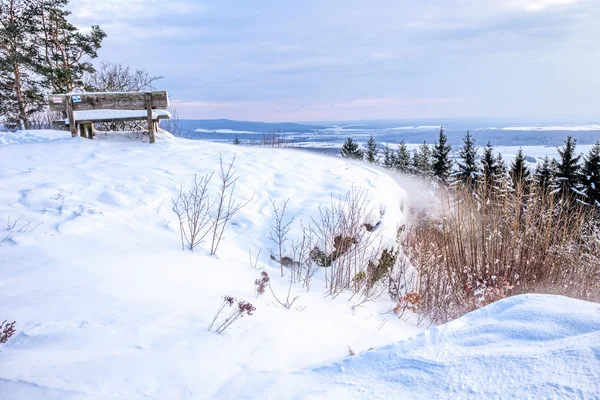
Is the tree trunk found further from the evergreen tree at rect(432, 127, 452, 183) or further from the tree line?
the evergreen tree at rect(432, 127, 452, 183)

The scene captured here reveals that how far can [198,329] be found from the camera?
2.75 m

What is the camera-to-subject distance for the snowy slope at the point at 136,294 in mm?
2143

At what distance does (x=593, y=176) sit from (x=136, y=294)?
2726 centimetres

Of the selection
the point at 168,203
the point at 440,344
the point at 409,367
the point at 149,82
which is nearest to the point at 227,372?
the point at 409,367

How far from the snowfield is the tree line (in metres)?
12.1

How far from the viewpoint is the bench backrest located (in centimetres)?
803

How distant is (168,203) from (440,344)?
4.64 meters

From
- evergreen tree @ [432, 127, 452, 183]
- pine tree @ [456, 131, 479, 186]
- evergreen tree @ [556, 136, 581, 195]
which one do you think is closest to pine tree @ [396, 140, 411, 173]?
evergreen tree @ [432, 127, 452, 183]

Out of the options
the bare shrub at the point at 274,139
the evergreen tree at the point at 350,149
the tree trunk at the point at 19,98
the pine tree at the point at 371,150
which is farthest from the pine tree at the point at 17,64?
the pine tree at the point at 371,150

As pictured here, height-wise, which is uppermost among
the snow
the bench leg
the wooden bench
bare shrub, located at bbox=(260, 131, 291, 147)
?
the wooden bench

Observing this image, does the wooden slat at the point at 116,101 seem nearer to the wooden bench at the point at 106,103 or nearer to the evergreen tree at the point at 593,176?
the wooden bench at the point at 106,103

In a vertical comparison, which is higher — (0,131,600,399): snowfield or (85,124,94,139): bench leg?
(85,124,94,139): bench leg

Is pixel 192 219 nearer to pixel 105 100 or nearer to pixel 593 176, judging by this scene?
pixel 105 100

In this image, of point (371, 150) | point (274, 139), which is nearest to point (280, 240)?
point (274, 139)
